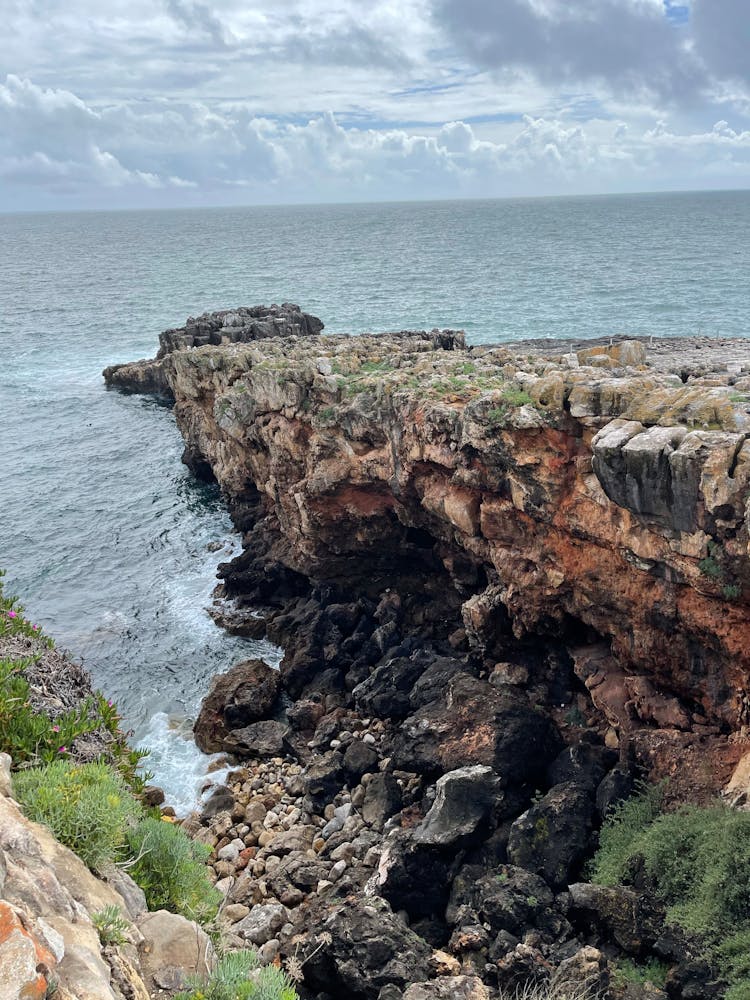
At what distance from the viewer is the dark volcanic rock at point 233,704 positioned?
27.6 meters

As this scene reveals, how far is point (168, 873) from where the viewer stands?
1184 centimetres

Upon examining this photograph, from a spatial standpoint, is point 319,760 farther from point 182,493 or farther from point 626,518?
point 182,493

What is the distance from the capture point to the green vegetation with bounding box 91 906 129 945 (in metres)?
8.59

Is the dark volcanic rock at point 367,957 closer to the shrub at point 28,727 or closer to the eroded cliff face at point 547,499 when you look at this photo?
the shrub at point 28,727

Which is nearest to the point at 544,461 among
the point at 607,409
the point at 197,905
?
the point at 607,409

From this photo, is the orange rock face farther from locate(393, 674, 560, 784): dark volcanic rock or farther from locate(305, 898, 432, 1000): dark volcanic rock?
locate(393, 674, 560, 784): dark volcanic rock

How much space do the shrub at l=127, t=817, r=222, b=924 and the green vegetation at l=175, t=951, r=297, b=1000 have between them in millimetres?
1763

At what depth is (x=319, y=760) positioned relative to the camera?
24.8 metres

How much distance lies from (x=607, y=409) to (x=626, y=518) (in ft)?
9.48

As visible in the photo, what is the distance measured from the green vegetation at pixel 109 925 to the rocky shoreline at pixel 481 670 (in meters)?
6.27

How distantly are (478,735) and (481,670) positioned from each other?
4.45m

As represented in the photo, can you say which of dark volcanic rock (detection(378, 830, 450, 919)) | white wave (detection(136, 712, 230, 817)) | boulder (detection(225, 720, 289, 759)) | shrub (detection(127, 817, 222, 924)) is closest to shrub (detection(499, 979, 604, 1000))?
dark volcanic rock (detection(378, 830, 450, 919))

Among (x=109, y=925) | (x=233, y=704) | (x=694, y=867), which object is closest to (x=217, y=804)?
(x=233, y=704)

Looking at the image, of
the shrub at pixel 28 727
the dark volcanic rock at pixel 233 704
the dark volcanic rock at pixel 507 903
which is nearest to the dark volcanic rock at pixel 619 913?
the dark volcanic rock at pixel 507 903
